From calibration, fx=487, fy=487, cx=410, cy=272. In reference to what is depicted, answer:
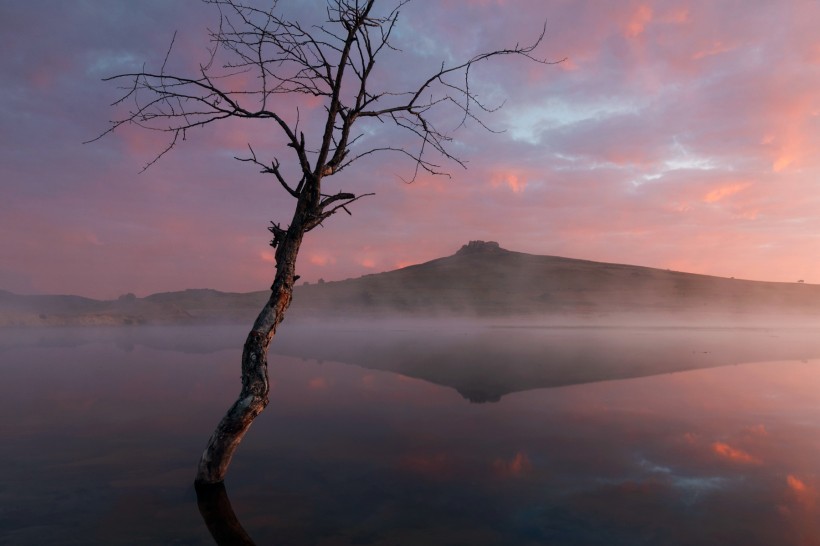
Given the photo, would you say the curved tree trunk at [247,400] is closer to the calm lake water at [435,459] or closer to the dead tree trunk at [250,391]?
the dead tree trunk at [250,391]

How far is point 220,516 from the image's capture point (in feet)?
18.8

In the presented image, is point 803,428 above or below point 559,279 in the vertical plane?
below

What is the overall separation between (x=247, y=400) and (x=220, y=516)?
57.1 inches

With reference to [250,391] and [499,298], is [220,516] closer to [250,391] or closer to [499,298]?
[250,391]

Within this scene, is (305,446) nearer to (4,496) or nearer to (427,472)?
(427,472)

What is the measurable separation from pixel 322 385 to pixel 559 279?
77.9 m

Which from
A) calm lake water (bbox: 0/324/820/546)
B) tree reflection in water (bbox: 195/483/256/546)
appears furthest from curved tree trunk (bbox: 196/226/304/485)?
calm lake water (bbox: 0/324/820/546)

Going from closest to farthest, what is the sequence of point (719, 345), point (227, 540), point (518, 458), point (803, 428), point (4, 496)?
1. point (227, 540)
2. point (4, 496)
3. point (518, 458)
4. point (803, 428)
5. point (719, 345)

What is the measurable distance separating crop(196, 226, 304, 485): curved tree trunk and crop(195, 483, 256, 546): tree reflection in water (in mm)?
250

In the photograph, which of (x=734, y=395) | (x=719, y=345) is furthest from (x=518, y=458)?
(x=719, y=345)

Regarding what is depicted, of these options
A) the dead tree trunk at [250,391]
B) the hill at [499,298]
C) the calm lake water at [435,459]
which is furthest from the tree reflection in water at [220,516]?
the hill at [499,298]

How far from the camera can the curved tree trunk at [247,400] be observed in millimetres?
6605

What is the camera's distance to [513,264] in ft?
332

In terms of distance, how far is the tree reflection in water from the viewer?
519 centimetres
